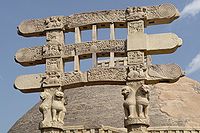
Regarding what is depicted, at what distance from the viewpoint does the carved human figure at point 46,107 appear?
34.9ft

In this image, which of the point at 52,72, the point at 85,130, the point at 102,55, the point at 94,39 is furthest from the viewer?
the point at 85,130

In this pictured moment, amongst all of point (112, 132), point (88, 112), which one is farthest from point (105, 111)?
point (112, 132)

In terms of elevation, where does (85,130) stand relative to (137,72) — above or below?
below

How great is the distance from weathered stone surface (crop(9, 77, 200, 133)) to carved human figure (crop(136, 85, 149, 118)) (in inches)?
462

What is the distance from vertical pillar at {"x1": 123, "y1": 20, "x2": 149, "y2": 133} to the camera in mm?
10094

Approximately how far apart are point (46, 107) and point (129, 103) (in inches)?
69.8

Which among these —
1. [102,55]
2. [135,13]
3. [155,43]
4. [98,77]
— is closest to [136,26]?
[135,13]

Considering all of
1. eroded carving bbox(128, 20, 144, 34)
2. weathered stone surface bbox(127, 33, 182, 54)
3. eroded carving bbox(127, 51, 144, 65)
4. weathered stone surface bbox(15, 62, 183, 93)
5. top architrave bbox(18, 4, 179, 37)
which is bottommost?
weathered stone surface bbox(15, 62, 183, 93)

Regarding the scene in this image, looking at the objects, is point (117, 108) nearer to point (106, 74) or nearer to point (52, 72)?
point (52, 72)

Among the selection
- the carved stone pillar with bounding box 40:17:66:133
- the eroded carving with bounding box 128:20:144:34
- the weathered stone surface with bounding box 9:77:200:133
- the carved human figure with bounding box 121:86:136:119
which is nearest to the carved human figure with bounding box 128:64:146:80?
the carved human figure with bounding box 121:86:136:119

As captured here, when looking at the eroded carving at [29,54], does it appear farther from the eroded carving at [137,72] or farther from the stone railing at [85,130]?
the stone railing at [85,130]

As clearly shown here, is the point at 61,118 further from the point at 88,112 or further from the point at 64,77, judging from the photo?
the point at 88,112

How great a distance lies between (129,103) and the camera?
10.3 m

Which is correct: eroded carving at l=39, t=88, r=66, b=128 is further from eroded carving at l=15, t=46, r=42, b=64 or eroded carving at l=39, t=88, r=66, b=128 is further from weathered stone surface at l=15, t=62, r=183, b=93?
eroded carving at l=15, t=46, r=42, b=64
